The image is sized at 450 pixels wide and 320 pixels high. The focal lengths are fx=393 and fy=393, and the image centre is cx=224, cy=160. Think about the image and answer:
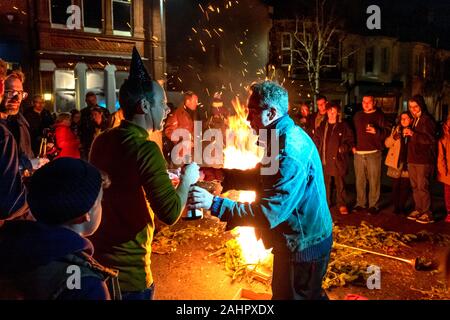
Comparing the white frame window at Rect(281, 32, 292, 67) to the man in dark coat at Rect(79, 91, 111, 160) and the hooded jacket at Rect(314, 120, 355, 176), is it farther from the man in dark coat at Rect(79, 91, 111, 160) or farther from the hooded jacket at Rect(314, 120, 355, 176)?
the man in dark coat at Rect(79, 91, 111, 160)

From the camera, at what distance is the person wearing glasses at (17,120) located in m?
4.59

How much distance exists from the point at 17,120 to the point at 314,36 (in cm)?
2642

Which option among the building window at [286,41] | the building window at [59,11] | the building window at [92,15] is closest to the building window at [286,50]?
the building window at [286,41]

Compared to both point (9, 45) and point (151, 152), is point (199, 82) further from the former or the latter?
point (151, 152)

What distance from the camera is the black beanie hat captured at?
1922 millimetres

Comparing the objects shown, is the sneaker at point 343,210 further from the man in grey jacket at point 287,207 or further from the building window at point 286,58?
the building window at point 286,58

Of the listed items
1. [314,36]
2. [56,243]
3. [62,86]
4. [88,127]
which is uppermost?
[314,36]

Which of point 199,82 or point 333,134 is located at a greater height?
point 199,82

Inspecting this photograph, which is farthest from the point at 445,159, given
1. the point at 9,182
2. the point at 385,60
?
the point at 385,60

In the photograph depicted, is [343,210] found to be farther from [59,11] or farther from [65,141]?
[59,11]

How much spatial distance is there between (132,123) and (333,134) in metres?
7.11

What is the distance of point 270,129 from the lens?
3.32 m

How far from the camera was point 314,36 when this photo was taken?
92.9ft

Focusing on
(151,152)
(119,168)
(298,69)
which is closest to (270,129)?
(151,152)
